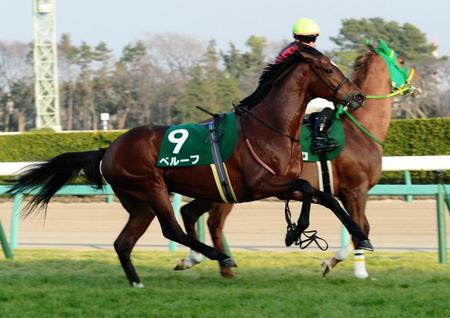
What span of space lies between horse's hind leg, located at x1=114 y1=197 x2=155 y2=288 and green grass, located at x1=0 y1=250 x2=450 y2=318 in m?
0.14

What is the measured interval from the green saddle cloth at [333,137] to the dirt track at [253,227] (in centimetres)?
222

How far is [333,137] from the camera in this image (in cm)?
627

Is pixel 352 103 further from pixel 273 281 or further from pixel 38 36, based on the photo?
pixel 38 36

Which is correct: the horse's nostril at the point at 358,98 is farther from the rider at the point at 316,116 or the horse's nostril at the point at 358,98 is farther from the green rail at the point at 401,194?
the green rail at the point at 401,194

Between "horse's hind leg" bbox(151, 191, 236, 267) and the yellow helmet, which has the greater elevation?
the yellow helmet

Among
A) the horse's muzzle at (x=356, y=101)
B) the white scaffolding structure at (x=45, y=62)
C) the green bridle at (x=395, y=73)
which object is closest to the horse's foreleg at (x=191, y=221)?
the horse's muzzle at (x=356, y=101)

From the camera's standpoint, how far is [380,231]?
955cm

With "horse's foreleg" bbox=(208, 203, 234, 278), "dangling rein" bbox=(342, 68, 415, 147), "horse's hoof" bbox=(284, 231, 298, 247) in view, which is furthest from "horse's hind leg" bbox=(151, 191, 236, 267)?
"dangling rein" bbox=(342, 68, 415, 147)

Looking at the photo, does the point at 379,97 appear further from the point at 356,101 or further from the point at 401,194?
the point at 401,194

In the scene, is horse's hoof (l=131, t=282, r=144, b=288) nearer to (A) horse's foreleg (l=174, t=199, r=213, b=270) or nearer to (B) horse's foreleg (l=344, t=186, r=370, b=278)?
(A) horse's foreleg (l=174, t=199, r=213, b=270)

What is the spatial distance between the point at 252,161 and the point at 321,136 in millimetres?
857

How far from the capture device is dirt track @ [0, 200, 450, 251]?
8.91 metres

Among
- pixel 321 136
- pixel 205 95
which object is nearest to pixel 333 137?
pixel 321 136

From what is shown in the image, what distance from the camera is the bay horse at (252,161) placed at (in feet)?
18.4
